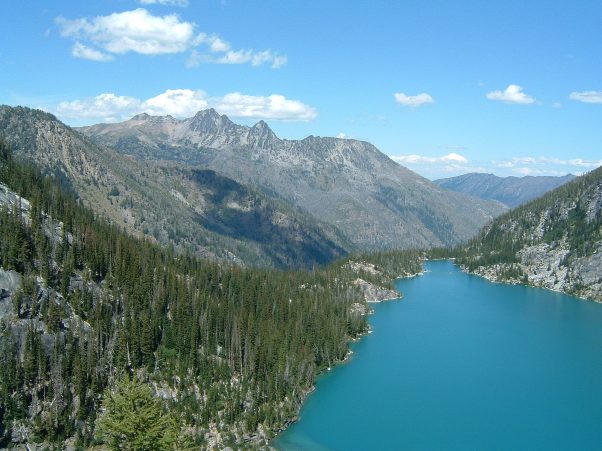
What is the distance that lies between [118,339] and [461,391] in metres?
68.6

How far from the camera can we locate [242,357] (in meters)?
111

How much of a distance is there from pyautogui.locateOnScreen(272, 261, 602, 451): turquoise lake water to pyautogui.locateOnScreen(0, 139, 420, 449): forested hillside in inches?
304

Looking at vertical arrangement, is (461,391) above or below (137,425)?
below

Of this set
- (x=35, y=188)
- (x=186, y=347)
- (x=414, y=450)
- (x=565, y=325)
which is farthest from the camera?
(x=565, y=325)

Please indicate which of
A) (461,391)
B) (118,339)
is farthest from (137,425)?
(461,391)

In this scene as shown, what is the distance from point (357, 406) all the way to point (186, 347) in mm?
34801

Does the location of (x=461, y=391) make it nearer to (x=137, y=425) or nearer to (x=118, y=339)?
(x=118, y=339)

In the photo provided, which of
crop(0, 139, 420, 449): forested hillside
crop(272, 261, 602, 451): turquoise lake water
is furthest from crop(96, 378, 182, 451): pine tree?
crop(272, 261, 602, 451): turquoise lake water

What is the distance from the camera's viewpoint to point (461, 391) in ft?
379

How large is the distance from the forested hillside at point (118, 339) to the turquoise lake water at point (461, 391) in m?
7.71

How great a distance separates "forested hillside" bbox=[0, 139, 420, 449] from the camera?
81.1 metres

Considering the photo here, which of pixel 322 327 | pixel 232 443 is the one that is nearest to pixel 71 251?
pixel 232 443

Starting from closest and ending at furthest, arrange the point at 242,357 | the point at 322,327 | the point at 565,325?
the point at 242,357 → the point at 322,327 → the point at 565,325

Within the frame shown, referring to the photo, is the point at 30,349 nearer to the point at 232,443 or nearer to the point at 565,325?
the point at 232,443
